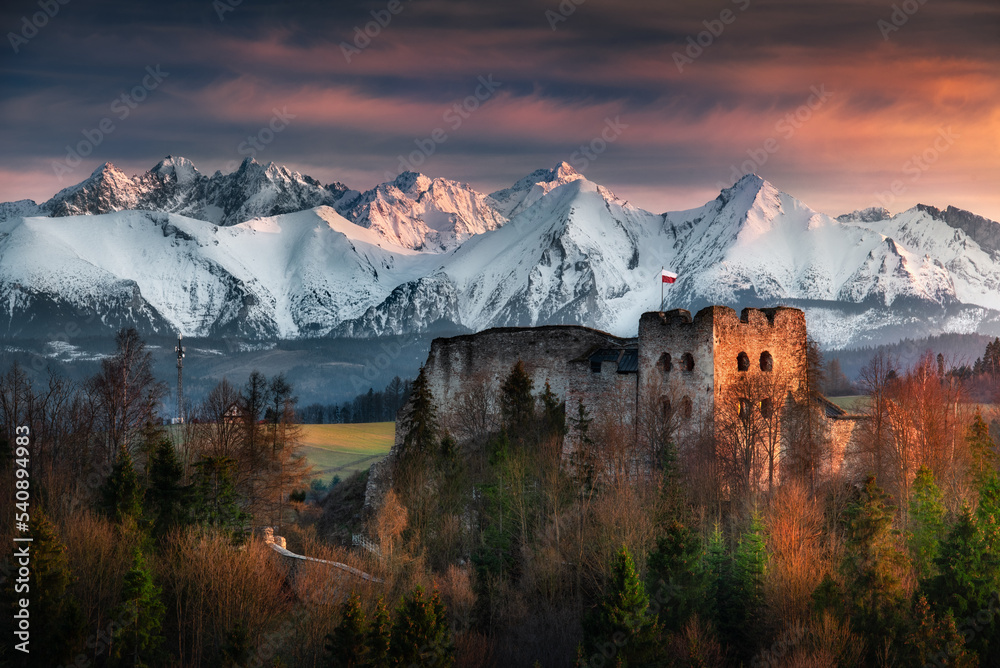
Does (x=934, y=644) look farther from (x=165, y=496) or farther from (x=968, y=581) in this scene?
(x=165, y=496)

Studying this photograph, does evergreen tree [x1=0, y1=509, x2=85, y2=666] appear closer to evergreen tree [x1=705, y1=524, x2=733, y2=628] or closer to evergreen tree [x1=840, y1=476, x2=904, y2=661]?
evergreen tree [x1=705, y1=524, x2=733, y2=628]

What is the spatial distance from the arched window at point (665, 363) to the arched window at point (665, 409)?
151 cm

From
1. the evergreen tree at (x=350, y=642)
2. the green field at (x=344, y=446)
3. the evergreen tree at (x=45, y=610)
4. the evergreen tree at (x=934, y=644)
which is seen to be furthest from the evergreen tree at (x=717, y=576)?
the green field at (x=344, y=446)

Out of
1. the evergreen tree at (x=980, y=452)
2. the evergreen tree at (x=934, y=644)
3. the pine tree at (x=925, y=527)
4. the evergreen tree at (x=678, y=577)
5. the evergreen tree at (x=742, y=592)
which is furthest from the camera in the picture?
the evergreen tree at (x=980, y=452)

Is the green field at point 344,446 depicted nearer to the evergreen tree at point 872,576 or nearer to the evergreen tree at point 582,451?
the evergreen tree at point 582,451

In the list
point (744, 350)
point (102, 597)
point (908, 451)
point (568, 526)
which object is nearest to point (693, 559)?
point (568, 526)

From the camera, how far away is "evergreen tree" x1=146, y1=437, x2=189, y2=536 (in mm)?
47281

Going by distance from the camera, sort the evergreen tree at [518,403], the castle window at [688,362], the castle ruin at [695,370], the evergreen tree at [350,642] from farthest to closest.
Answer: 1. the evergreen tree at [518,403]
2. the castle window at [688,362]
3. the castle ruin at [695,370]
4. the evergreen tree at [350,642]

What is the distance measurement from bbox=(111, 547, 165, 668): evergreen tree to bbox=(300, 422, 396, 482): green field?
2293 inches

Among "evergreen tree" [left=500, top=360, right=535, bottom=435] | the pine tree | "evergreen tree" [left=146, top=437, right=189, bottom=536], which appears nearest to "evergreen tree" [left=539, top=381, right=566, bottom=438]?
"evergreen tree" [left=500, top=360, right=535, bottom=435]

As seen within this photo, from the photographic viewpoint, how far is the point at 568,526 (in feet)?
155

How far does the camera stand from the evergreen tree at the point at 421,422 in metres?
57.4

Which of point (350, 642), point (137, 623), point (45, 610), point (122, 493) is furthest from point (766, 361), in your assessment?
point (45, 610)

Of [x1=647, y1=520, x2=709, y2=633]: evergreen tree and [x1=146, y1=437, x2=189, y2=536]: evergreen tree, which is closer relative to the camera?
[x1=647, y1=520, x2=709, y2=633]: evergreen tree
